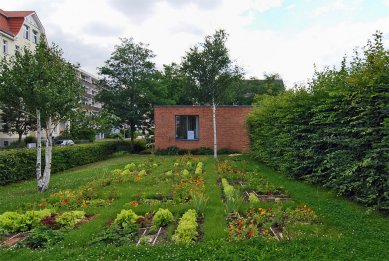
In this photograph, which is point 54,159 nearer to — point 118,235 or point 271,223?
point 118,235

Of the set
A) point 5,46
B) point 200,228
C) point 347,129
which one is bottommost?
point 200,228

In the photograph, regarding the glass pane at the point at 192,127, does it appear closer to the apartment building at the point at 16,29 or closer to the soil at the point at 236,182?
the soil at the point at 236,182

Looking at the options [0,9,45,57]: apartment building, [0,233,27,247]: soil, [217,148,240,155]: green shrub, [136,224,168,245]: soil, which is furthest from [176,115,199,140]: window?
[0,9,45,57]: apartment building

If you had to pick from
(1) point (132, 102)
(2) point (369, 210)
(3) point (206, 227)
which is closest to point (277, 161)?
(2) point (369, 210)

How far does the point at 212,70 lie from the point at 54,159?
995 cm

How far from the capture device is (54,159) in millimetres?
14008

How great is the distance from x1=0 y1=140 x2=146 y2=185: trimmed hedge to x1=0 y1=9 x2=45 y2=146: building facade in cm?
1633

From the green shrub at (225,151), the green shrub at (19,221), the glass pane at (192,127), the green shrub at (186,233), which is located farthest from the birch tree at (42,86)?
the green shrub at (225,151)

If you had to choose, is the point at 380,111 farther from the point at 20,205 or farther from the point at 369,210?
the point at 20,205

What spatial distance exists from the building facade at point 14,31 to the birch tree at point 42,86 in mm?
23753

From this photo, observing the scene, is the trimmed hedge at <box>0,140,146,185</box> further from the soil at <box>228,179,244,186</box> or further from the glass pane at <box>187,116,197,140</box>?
the soil at <box>228,179,244,186</box>

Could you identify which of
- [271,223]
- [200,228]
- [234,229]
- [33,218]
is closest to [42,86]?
[33,218]

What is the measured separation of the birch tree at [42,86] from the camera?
8.46m

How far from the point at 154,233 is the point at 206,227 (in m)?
0.87
